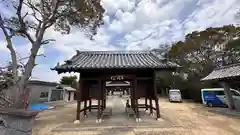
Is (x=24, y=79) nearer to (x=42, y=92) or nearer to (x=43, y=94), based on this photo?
(x=42, y=92)

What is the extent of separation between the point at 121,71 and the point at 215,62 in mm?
16878

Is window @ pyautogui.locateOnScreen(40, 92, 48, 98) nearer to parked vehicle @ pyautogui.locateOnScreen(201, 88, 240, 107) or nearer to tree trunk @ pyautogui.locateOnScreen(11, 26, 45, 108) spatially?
tree trunk @ pyautogui.locateOnScreen(11, 26, 45, 108)

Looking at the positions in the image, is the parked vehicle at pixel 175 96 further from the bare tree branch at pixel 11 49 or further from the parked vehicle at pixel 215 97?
the bare tree branch at pixel 11 49

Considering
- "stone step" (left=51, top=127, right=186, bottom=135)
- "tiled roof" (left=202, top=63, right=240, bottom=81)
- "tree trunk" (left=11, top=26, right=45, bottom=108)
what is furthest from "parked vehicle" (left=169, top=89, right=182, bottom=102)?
"tree trunk" (left=11, top=26, right=45, bottom=108)

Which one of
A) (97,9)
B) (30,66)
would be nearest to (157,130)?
(30,66)

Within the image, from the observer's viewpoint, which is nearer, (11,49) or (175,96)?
(11,49)

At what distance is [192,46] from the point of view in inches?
749

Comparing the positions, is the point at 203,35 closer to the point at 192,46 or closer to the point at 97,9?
the point at 192,46

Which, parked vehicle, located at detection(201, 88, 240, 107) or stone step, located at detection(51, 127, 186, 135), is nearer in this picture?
stone step, located at detection(51, 127, 186, 135)

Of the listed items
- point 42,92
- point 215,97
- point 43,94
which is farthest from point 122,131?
point 43,94

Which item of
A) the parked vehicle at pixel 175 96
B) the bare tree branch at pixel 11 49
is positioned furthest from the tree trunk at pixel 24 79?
the parked vehicle at pixel 175 96

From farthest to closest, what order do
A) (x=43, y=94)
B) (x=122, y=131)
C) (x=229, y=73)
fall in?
(x=43, y=94) → (x=229, y=73) → (x=122, y=131)

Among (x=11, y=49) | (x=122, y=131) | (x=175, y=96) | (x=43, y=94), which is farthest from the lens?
(x=175, y=96)

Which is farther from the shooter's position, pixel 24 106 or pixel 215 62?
pixel 215 62
